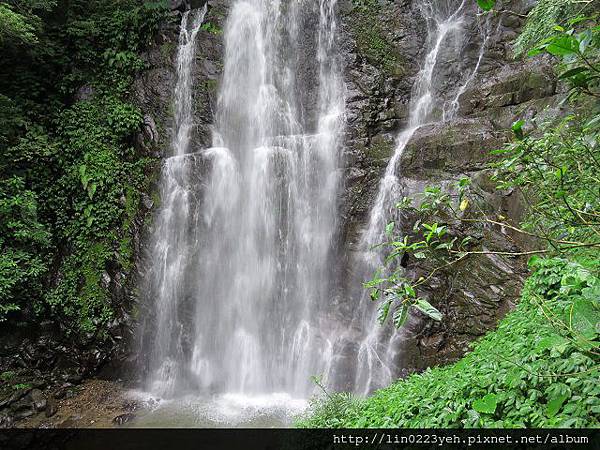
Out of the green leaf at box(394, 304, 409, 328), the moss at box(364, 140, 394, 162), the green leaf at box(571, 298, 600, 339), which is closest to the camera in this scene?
the green leaf at box(571, 298, 600, 339)

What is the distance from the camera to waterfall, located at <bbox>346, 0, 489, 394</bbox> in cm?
812

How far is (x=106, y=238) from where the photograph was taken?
10469 millimetres

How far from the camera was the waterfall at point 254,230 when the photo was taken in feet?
30.8

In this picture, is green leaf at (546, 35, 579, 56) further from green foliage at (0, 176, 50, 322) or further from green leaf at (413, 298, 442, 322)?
green foliage at (0, 176, 50, 322)

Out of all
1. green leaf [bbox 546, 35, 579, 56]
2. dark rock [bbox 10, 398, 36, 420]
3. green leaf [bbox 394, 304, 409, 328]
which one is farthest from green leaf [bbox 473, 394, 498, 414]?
dark rock [bbox 10, 398, 36, 420]

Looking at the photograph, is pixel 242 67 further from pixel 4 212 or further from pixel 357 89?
pixel 4 212

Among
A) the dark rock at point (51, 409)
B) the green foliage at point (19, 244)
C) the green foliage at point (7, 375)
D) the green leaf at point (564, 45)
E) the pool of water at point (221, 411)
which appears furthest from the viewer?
the green foliage at point (19, 244)

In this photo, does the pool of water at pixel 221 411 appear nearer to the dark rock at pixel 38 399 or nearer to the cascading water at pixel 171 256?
the cascading water at pixel 171 256

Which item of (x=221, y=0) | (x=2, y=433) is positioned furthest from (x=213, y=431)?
(x=221, y=0)

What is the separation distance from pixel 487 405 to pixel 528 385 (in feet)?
1.43

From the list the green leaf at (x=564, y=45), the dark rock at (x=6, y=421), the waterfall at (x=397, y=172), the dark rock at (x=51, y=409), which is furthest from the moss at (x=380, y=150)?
the dark rock at (x=6, y=421)

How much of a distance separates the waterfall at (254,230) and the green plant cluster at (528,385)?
13.6 feet

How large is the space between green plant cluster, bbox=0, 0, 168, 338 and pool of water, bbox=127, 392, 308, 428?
2838 millimetres

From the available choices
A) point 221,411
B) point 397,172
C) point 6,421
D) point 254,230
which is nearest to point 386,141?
point 397,172
